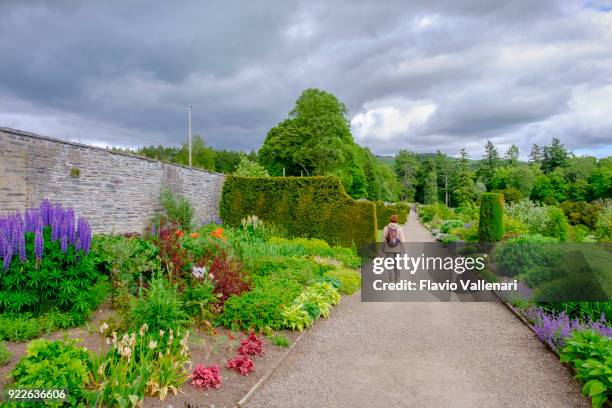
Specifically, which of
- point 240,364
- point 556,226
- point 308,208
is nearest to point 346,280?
point 240,364

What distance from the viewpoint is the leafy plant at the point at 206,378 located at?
3.76 m

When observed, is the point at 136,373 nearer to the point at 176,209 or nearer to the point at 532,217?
the point at 176,209

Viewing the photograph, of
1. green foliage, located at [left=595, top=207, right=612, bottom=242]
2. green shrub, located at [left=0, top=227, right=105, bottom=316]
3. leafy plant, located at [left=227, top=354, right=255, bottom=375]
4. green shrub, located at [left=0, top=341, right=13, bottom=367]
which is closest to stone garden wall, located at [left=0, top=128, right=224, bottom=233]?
green shrub, located at [left=0, top=227, right=105, bottom=316]

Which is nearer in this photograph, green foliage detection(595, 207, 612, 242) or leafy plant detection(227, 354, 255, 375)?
leafy plant detection(227, 354, 255, 375)

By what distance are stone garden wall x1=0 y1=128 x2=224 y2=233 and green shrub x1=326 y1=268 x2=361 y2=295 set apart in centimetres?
556

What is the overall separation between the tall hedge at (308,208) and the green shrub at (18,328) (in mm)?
9253

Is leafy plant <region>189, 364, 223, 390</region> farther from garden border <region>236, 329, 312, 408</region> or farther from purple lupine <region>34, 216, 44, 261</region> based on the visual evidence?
purple lupine <region>34, 216, 44, 261</region>

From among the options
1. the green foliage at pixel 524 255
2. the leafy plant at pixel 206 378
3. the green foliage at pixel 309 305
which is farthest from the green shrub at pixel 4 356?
the green foliage at pixel 524 255

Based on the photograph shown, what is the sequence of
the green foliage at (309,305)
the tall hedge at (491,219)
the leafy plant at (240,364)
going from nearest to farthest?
the leafy plant at (240,364) < the green foliage at (309,305) < the tall hedge at (491,219)

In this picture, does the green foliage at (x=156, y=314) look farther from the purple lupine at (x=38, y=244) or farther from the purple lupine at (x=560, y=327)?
the purple lupine at (x=560, y=327)

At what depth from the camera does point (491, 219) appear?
38.0 feet

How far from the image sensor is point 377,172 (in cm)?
5416

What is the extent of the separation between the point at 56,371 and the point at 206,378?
1.30m

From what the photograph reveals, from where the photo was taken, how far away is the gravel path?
153 inches
